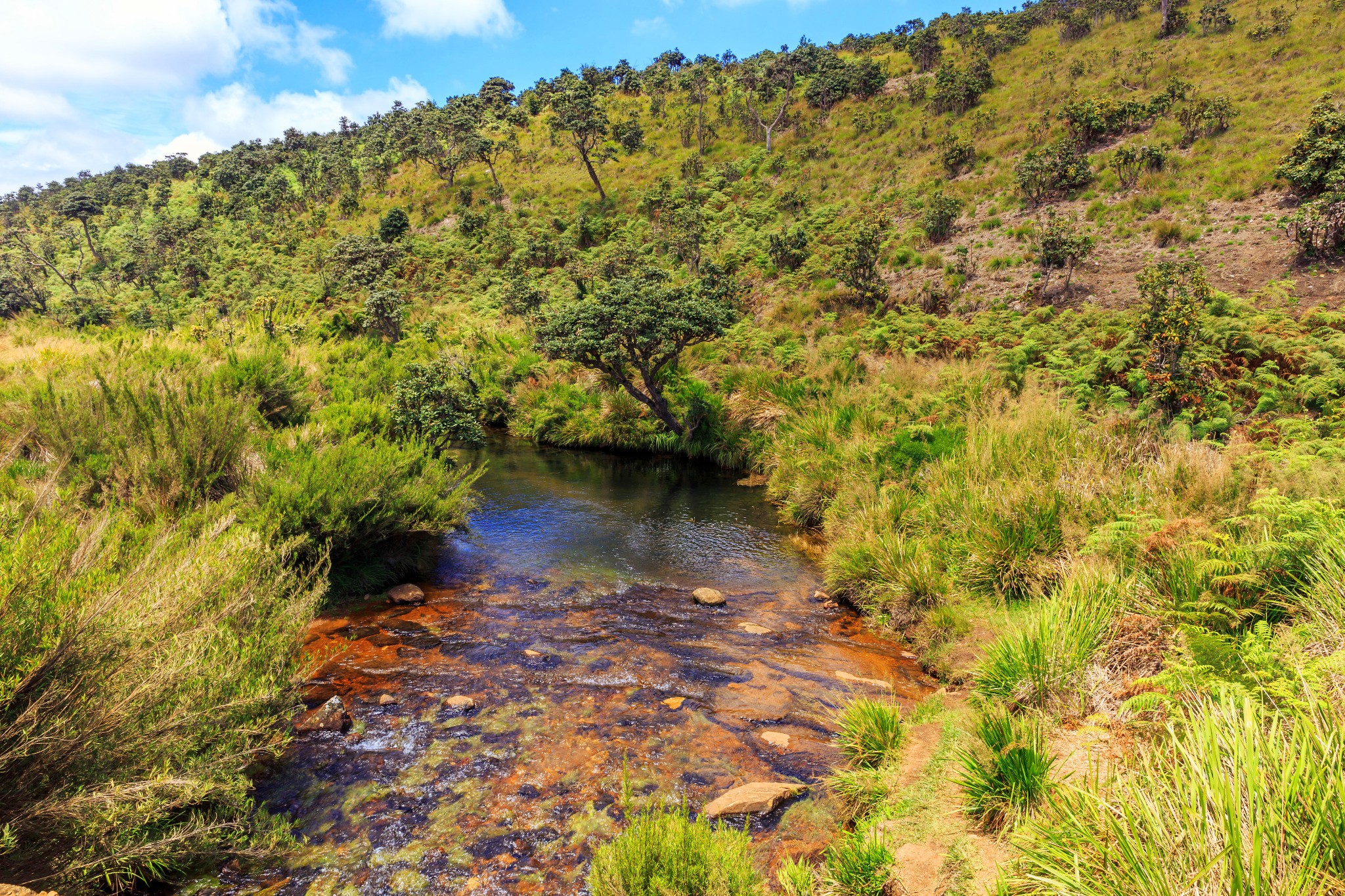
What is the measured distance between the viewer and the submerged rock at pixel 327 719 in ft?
16.9

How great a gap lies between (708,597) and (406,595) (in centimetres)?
405

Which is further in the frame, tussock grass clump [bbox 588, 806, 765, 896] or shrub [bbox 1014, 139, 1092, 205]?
shrub [bbox 1014, 139, 1092, 205]

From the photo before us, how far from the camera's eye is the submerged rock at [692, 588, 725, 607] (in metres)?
8.32

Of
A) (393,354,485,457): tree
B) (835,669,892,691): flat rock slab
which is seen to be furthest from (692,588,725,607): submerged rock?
(393,354,485,457): tree

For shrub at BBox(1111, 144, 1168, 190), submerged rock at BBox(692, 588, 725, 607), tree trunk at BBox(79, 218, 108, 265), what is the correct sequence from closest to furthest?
submerged rock at BBox(692, 588, 725, 607)
shrub at BBox(1111, 144, 1168, 190)
tree trunk at BBox(79, 218, 108, 265)

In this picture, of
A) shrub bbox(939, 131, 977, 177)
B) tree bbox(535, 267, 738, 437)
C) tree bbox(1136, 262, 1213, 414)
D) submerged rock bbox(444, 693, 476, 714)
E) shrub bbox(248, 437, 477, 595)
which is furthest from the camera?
shrub bbox(939, 131, 977, 177)

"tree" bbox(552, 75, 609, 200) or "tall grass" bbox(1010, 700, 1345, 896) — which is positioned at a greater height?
"tree" bbox(552, 75, 609, 200)

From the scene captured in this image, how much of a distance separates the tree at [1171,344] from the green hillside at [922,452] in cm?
7

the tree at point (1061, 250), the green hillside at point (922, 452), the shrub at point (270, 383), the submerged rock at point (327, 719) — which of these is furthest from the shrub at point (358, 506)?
the tree at point (1061, 250)

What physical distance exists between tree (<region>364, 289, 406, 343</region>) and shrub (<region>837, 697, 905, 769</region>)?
2821 centimetres

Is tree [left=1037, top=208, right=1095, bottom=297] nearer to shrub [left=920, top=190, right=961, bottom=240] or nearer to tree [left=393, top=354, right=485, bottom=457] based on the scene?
shrub [left=920, top=190, right=961, bottom=240]

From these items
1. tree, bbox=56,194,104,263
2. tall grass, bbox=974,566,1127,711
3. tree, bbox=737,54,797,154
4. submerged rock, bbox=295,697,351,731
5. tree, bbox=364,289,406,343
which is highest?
tree, bbox=737,54,797,154

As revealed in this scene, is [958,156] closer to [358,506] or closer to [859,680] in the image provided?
[859,680]

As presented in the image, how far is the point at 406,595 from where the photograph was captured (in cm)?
803
